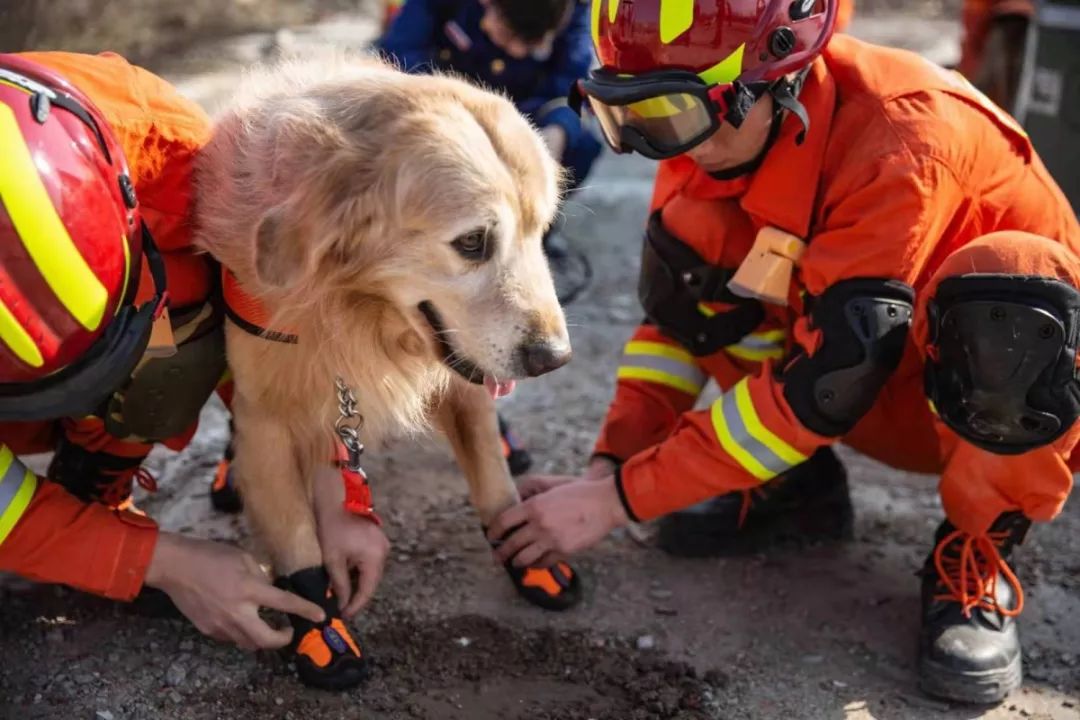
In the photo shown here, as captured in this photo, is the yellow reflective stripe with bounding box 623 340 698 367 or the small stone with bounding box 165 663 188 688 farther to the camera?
the yellow reflective stripe with bounding box 623 340 698 367

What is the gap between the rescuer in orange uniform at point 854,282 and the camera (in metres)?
2.71

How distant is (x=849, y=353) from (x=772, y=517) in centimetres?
94

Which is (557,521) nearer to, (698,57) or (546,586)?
(546,586)

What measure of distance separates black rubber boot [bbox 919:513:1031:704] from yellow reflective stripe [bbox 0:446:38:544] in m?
2.12

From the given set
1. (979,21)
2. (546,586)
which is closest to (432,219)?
(546,586)

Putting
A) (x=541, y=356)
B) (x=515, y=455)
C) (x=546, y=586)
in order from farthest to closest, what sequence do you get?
(x=515, y=455), (x=546, y=586), (x=541, y=356)

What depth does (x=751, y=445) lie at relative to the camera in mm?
2900

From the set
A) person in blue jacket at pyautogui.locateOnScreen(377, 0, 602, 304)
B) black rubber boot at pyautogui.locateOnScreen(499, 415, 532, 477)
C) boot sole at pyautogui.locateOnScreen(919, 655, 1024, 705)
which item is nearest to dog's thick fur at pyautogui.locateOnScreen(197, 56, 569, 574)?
black rubber boot at pyautogui.locateOnScreen(499, 415, 532, 477)

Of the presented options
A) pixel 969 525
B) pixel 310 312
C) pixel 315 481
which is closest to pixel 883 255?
pixel 969 525

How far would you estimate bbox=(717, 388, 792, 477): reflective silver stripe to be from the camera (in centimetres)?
290

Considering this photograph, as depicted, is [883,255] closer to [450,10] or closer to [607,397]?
[607,397]

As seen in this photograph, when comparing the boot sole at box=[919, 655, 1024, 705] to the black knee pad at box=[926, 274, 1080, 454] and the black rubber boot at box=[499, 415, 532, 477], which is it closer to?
the black knee pad at box=[926, 274, 1080, 454]

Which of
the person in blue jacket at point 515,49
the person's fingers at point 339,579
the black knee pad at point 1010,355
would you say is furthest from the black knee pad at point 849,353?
the person in blue jacket at point 515,49

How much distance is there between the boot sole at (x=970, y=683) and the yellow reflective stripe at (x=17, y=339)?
212 centimetres
